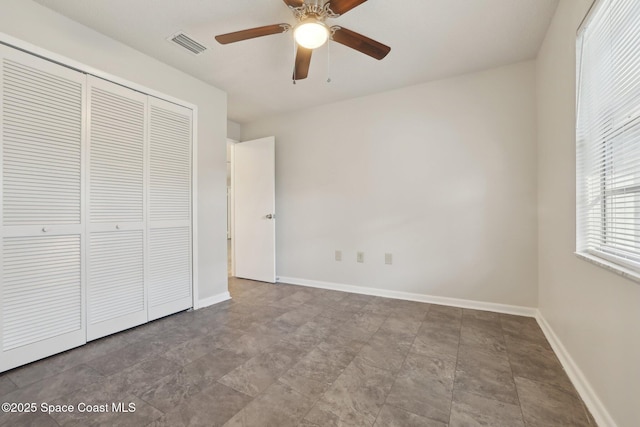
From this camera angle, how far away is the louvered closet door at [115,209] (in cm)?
217

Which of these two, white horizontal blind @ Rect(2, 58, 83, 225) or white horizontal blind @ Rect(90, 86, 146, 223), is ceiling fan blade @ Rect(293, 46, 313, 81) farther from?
white horizontal blind @ Rect(2, 58, 83, 225)

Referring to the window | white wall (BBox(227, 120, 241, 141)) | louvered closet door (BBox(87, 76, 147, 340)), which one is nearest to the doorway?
white wall (BBox(227, 120, 241, 141))

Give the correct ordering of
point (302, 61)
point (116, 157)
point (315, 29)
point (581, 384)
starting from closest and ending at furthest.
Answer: point (581, 384) → point (315, 29) → point (302, 61) → point (116, 157)

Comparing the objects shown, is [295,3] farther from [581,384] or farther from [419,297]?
[419,297]

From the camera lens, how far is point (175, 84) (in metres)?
2.74

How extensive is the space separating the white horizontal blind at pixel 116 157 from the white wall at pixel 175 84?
28 centimetres

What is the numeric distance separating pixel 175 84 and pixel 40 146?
4.24 ft

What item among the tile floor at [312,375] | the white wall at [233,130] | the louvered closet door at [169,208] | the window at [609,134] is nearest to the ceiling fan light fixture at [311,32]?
the window at [609,134]

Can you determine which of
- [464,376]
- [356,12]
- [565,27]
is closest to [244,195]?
[356,12]

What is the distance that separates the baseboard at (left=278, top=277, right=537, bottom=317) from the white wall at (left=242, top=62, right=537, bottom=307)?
57 mm

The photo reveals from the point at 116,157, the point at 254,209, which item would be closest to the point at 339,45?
the point at 116,157

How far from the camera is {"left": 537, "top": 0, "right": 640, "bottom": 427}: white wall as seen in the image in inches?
45.0

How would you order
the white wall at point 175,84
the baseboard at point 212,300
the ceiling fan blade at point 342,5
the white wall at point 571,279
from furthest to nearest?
the baseboard at point 212,300 → the white wall at point 175,84 → the ceiling fan blade at point 342,5 → the white wall at point 571,279

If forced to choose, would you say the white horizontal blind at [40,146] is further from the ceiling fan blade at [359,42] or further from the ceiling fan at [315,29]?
the ceiling fan blade at [359,42]
